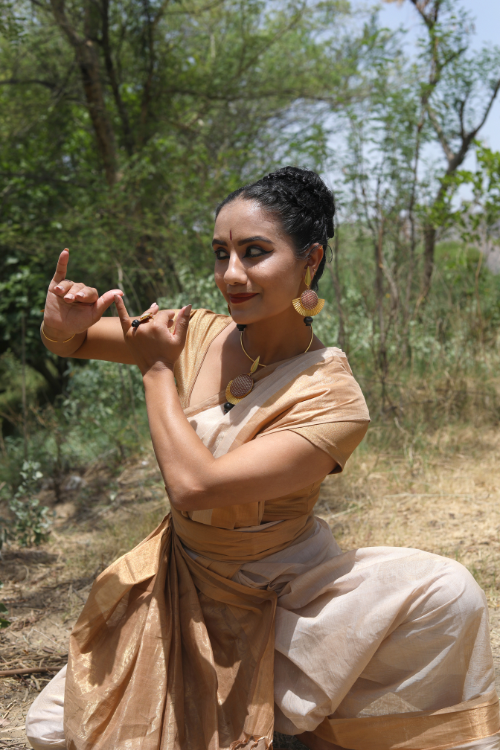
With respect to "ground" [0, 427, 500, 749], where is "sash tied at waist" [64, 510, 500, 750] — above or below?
above

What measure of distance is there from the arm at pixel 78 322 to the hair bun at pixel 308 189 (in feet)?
1.64

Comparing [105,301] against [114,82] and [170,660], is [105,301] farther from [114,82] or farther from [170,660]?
[114,82]

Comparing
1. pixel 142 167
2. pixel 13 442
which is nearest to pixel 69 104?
pixel 142 167

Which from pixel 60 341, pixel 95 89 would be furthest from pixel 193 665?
pixel 95 89

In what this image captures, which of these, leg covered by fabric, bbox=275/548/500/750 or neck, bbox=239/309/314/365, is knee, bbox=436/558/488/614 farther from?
neck, bbox=239/309/314/365

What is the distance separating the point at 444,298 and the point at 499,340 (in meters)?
0.69

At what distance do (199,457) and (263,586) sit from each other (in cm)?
46

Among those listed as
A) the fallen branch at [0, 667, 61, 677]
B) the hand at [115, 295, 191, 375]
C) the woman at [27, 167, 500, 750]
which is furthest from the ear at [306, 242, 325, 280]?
the fallen branch at [0, 667, 61, 677]

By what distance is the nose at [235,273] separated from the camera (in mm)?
1688

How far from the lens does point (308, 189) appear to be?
1.80 meters

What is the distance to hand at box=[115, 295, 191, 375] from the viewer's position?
1608mm

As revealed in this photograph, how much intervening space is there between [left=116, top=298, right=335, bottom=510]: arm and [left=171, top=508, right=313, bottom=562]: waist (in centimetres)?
17

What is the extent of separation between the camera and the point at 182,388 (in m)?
1.89

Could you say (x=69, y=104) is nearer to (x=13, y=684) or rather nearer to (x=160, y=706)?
(x=13, y=684)
